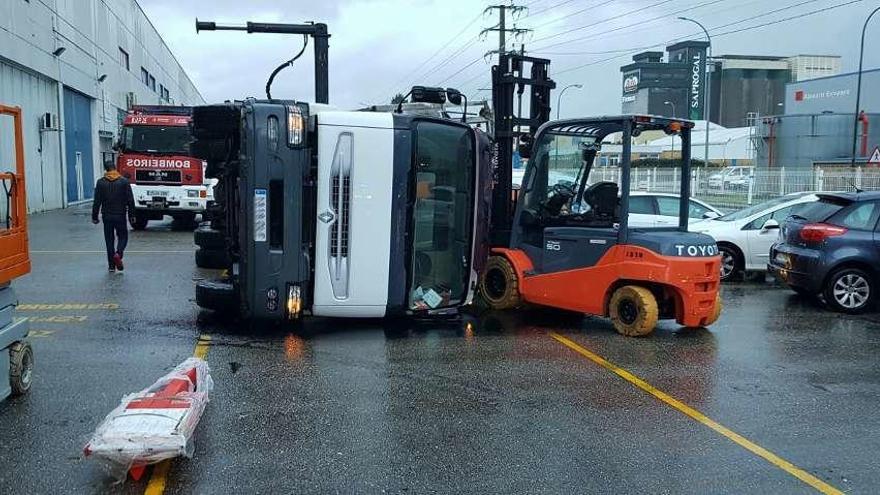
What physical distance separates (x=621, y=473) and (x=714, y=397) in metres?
1.97

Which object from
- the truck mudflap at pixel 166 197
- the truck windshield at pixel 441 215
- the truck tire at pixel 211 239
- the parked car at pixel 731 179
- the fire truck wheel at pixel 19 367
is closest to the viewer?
the fire truck wheel at pixel 19 367

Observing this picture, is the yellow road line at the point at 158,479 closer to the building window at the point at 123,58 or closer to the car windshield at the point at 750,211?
the car windshield at the point at 750,211

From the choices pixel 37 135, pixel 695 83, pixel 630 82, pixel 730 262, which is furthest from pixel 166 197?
pixel 630 82

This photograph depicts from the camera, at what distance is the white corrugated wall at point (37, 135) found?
79.7 ft

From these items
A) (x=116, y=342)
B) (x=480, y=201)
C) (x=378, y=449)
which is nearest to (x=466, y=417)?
(x=378, y=449)

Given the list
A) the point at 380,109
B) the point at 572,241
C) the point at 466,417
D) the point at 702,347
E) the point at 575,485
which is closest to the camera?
the point at 575,485

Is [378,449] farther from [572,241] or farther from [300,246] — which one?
[572,241]

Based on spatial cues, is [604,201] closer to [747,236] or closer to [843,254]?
[843,254]

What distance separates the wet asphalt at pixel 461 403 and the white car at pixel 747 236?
10.2 ft

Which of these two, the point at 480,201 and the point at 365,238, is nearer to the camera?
the point at 365,238

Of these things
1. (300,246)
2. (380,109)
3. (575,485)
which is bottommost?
(575,485)

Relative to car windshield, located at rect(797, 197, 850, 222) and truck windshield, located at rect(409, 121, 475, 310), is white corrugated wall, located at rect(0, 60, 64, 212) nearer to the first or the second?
truck windshield, located at rect(409, 121, 475, 310)

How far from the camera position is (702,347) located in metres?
7.83

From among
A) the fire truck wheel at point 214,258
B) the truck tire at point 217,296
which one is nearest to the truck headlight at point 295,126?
the truck tire at point 217,296
